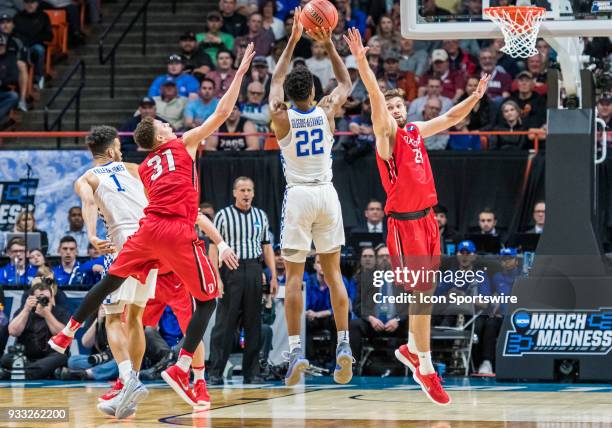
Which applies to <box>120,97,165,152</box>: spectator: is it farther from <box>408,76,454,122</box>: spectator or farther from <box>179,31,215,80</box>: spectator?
<box>408,76,454,122</box>: spectator

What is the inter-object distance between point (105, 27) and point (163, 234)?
13.4 m

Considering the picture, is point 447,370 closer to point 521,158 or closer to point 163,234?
point 521,158

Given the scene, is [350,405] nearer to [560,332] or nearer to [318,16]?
[560,332]

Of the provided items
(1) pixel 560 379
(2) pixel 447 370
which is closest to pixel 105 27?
(2) pixel 447 370

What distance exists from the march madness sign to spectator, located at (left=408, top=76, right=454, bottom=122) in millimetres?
4690

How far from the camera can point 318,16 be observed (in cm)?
1033

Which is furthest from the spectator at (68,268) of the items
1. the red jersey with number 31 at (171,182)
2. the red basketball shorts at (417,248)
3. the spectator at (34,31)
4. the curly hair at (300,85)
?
the spectator at (34,31)

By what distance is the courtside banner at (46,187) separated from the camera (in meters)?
17.4

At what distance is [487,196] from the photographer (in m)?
16.5

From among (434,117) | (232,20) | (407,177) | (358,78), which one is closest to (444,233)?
(434,117)

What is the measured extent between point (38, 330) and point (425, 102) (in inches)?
256

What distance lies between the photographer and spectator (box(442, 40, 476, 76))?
18.6 m

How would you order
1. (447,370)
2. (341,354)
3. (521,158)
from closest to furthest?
1. (341,354)
2. (447,370)
3. (521,158)

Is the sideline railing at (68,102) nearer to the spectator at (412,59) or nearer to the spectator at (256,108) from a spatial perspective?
the spectator at (256,108)
